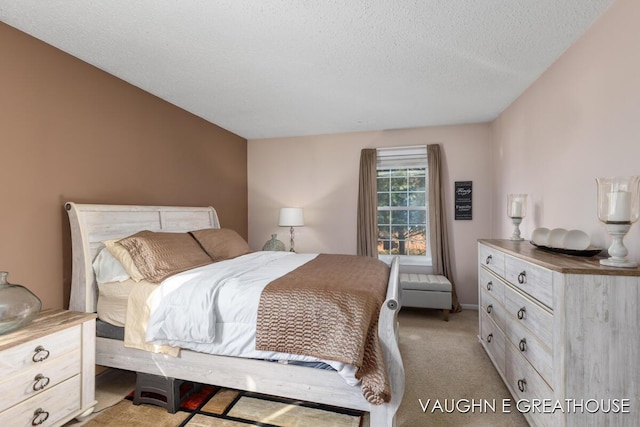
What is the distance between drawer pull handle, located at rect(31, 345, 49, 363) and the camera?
1.56m

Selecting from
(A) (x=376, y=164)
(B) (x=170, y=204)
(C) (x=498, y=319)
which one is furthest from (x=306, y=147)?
(C) (x=498, y=319)

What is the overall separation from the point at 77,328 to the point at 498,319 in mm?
2935

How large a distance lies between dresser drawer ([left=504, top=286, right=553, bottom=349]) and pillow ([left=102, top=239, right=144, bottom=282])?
2.49m

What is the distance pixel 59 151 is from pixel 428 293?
12.5 feet

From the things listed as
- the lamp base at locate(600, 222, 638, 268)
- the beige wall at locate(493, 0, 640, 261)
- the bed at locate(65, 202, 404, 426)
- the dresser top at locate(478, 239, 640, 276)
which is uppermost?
the beige wall at locate(493, 0, 640, 261)

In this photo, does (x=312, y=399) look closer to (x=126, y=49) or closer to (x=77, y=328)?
(x=77, y=328)

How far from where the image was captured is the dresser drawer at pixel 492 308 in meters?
2.14

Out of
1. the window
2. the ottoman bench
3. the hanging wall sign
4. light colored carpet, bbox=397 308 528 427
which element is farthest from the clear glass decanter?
the hanging wall sign

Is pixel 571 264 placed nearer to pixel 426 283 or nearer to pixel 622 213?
pixel 622 213

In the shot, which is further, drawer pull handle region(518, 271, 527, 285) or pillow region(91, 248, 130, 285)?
pillow region(91, 248, 130, 285)

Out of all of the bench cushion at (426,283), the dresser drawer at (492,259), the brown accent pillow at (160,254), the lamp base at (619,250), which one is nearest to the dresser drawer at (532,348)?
the dresser drawer at (492,259)

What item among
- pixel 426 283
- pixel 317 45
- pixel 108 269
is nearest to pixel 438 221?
pixel 426 283

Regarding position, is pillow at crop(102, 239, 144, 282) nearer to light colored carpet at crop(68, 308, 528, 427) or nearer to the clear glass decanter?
the clear glass decanter

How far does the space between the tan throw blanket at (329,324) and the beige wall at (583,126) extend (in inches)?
57.7
